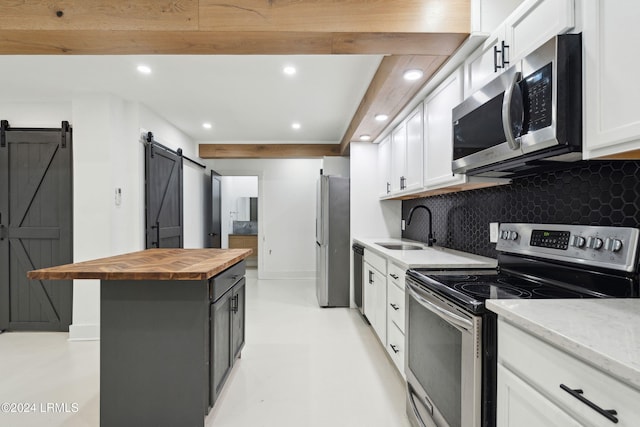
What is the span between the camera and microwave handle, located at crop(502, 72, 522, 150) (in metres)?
1.29

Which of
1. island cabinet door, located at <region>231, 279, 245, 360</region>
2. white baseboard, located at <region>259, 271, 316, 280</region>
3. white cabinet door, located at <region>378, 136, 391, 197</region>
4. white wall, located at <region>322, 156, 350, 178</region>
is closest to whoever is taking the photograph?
island cabinet door, located at <region>231, 279, 245, 360</region>

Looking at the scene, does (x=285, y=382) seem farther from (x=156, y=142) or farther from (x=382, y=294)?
(x=156, y=142)

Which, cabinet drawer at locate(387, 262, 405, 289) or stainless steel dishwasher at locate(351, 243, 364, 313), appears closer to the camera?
→ cabinet drawer at locate(387, 262, 405, 289)

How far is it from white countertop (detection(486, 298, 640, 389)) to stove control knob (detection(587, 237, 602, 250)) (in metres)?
0.22

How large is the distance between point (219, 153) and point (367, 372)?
4227 mm

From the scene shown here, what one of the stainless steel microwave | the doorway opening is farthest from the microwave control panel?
the doorway opening

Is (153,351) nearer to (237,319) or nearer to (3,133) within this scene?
(237,319)

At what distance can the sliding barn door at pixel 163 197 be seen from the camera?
352cm

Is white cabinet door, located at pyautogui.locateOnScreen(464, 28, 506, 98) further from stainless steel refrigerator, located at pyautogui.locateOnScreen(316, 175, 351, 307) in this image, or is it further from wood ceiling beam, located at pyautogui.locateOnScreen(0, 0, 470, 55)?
stainless steel refrigerator, located at pyautogui.locateOnScreen(316, 175, 351, 307)

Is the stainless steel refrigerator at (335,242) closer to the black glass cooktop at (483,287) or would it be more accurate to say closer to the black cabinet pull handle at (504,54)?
the black glass cooktop at (483,287)

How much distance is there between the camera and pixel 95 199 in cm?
309

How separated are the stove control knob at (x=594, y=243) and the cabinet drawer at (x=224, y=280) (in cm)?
181

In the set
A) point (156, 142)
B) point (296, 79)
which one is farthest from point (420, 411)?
point (156, 142)

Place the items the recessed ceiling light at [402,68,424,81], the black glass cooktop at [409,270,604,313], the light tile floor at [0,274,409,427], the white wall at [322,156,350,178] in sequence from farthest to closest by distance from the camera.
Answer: the white wall at [322,156,350,178], the recessed ceiling light at [402,68,424,81], the light tile floor at [0,274,409,427], the black glass cooktop at [409,270,604,313]
